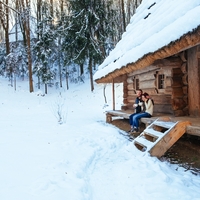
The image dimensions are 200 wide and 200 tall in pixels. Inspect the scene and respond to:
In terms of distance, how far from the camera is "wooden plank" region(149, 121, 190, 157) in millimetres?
4848

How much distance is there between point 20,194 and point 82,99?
1710cm

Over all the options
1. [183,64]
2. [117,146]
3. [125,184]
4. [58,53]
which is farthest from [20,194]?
[58,53]

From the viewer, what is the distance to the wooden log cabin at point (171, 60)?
440 centimetres

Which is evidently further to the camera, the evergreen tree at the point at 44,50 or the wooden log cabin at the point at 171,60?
the evergreen tree at the point at 44,50

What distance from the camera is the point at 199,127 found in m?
4.62

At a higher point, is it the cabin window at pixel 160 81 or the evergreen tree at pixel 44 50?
the evergreen tree at pixel 44 50

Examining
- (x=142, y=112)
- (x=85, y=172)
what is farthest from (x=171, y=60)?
(x=85, y=172)

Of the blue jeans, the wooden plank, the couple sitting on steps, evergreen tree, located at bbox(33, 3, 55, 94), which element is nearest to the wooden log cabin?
the wooden plank

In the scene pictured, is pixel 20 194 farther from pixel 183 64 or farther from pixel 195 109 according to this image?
pixel 183 64

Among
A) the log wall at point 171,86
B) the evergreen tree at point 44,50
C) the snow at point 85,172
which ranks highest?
the evergreen tree at point 44,50

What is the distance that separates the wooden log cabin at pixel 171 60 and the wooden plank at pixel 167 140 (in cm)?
31

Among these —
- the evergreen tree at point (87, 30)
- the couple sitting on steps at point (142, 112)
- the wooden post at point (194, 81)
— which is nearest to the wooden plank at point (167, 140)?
the wooden post at point (194, 81)

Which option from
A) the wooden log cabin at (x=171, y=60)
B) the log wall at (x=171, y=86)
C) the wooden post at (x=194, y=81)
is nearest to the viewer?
the wooden log cabin at (x=171, y=60)

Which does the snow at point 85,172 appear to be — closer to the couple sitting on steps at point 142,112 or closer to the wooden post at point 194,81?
the couple sitting on steps at point 142,112
